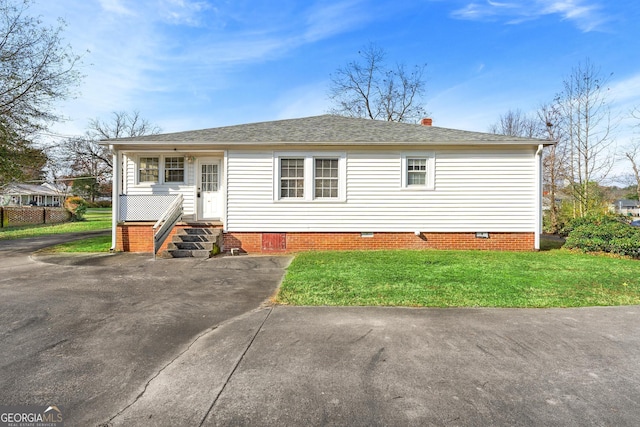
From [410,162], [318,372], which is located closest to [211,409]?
[318,372]

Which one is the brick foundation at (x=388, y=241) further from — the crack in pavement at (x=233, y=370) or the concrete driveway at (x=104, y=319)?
the crack in pavement at (x=233, y=370)

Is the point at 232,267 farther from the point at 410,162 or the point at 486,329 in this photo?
the point at 410,162

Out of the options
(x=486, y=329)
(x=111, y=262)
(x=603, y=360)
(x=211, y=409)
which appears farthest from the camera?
(x=111, y=262)

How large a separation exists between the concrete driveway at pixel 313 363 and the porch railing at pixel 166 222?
390 centimetres

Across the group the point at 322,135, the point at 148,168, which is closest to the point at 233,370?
the point at 322,135

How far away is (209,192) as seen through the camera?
1188cm

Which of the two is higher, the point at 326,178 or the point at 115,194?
the point at 326,178

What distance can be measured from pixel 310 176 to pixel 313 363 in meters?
8.17

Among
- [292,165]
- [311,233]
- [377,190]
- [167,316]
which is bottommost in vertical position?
[167,316]

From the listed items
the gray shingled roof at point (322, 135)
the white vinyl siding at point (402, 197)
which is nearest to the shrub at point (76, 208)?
the gray shingled roof at point (322, 135)

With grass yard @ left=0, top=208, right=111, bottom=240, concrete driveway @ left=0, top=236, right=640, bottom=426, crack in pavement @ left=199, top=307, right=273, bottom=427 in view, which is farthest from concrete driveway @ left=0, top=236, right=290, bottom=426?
grass yard @ left=0, top=208, right=111, bottom=240

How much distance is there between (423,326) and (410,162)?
7.73 m

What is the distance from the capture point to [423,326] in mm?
4305

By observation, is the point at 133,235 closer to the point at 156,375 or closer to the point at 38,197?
the point at 156,375
